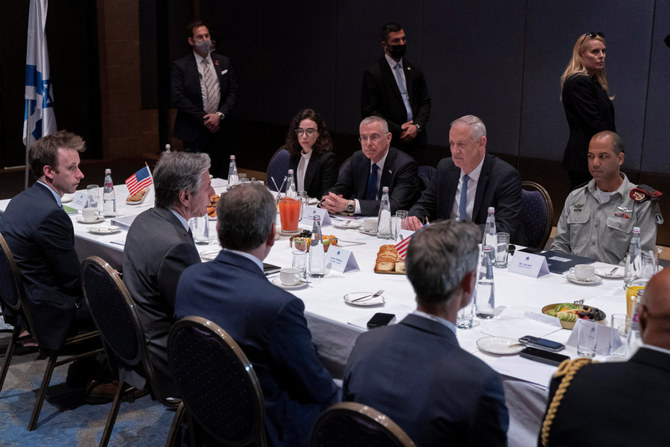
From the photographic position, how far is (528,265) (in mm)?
3338

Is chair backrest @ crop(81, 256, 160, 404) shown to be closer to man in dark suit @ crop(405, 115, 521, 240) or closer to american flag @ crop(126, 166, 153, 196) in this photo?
man in dark suit @ crop(405, 115, 521, 240)

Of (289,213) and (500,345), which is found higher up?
(289,213)

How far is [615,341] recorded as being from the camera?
2.42m

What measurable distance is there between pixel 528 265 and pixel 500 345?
0.91 metres

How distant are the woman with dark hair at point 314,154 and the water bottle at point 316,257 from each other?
1.98 m

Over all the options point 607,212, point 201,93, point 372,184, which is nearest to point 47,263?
point 372,184

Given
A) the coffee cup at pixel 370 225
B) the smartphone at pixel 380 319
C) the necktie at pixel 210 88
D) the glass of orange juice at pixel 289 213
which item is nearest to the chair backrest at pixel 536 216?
the coffee cup at pixel 370 225

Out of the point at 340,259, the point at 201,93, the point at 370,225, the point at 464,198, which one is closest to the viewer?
the point at 340,259

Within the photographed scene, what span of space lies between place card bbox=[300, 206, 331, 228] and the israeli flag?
2673mm

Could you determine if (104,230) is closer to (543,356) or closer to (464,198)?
(464,198)

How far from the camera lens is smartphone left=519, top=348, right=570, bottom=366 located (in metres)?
2.39

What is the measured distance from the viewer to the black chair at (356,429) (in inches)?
64.7

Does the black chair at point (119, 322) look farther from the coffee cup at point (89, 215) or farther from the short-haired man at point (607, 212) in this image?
the short-haired man at point (607, 212)

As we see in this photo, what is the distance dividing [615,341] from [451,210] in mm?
2059
